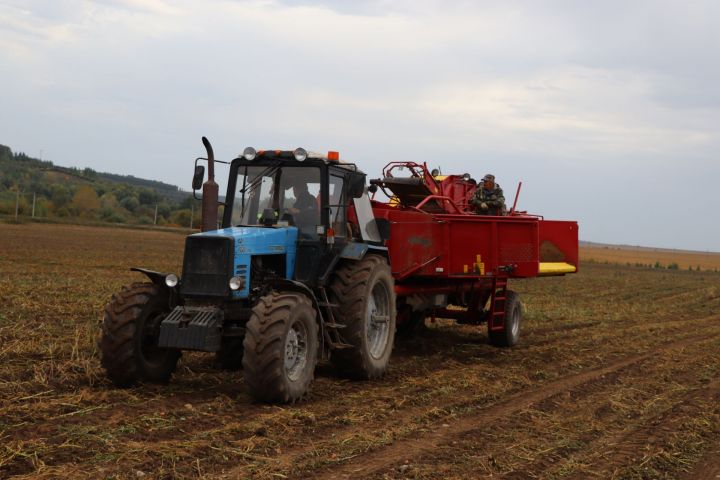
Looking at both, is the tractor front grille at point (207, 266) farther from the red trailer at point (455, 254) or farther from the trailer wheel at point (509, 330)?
the trailer wheel at point (509, 330)

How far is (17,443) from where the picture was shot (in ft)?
18.1

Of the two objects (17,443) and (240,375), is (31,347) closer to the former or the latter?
(240,375)

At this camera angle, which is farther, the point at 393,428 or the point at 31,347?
the point at 31,347

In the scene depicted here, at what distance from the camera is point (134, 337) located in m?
7.53

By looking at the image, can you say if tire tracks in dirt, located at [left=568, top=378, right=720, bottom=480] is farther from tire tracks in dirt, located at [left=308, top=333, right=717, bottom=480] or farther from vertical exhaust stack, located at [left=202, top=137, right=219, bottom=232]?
vertical exhaust stack, located at [left=202, top=137, right=219, bottom=232]

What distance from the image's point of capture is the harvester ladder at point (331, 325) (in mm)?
8219

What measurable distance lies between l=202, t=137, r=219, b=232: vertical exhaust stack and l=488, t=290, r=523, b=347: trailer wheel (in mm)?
5419

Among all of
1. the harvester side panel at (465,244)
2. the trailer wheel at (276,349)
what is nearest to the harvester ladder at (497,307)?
the harvester side panel at (465,244)

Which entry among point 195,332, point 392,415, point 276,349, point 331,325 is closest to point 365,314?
point 331,325

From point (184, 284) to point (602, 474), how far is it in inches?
163

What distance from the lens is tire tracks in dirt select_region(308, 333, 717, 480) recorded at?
5.51 meters

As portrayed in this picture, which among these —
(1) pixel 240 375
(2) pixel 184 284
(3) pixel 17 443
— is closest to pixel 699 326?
(1) pixel 240 375

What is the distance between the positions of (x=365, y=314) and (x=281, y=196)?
158 centimetres

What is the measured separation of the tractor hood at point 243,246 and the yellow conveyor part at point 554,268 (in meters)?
5.15
